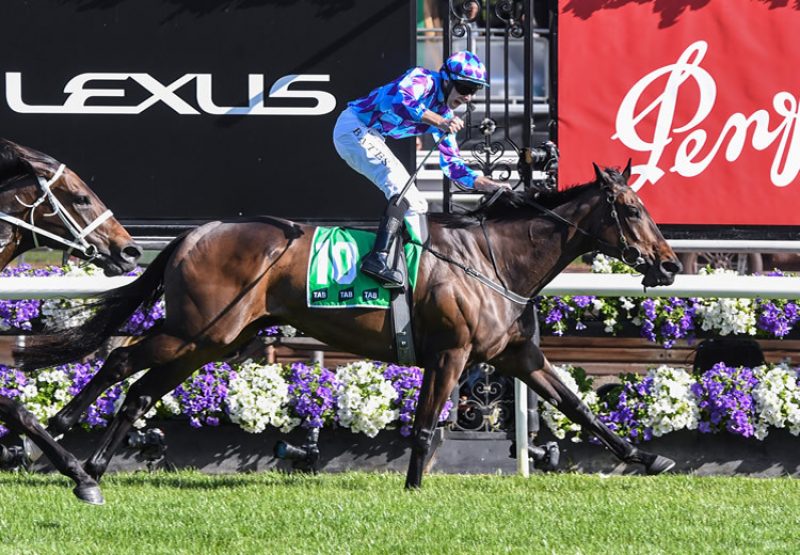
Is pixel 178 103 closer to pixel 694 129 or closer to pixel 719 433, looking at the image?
pixel 694 129

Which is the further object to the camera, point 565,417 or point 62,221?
point 565,417

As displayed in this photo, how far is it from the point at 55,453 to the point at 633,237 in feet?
9.66

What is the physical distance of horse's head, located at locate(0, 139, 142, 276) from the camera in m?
6.25

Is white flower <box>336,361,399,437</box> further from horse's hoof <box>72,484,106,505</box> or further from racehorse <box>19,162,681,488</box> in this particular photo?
horse's hoof <box>72,484,106,505</box>

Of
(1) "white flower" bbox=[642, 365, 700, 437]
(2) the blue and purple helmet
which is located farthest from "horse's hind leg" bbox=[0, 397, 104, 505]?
(1) "white flower" bbox=[642, 365, 700, 437]

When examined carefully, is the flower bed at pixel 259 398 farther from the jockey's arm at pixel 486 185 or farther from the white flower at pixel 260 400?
the jockey's arm at pixel 486 185

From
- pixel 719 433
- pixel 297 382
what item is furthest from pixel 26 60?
pixel 719 433

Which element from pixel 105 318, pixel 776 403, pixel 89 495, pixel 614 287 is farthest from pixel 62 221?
pixel 776 403

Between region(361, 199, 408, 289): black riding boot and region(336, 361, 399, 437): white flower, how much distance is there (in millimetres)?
960

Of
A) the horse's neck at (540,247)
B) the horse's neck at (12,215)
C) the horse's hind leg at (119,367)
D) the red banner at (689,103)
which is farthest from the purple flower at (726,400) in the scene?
the horse's neck at (12,215)

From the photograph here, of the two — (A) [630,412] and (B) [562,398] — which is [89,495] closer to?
(B) [562,398]

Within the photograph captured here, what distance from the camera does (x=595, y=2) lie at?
7.89 metres

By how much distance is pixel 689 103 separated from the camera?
25.9 feet

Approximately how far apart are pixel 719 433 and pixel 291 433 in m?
2.35
